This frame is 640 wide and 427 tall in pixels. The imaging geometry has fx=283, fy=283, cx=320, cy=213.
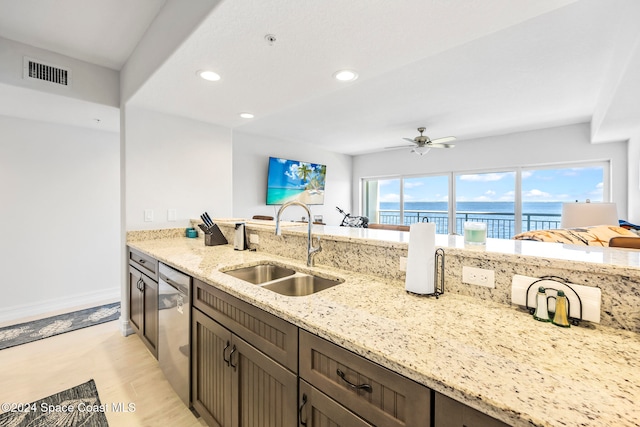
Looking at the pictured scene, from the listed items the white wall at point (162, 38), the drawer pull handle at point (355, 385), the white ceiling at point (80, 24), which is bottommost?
the drawer pull handle at point (355, 385)

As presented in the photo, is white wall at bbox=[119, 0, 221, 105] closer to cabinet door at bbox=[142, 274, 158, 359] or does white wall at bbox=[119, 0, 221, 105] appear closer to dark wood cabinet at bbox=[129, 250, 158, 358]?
dark wood cabinet at bbox=[129, 250, 158, 358]

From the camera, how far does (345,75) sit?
6.63 feet

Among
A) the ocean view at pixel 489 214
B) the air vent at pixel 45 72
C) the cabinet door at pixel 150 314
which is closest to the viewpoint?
the cabinet door at pixel 150 314

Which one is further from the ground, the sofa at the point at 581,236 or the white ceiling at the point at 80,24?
the white ceiling at the point at 80,24

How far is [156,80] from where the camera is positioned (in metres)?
2.11

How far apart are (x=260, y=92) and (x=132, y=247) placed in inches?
70.7

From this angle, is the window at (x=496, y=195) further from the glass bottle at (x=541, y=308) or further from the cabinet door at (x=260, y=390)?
the cabinet door at (x=260, y=390)

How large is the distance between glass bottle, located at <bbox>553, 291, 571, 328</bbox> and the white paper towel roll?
392 millimetres

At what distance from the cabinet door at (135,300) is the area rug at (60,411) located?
599 millimetres

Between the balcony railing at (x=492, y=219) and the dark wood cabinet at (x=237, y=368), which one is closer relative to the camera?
the dark wood cabinet at (x=237, y=368)

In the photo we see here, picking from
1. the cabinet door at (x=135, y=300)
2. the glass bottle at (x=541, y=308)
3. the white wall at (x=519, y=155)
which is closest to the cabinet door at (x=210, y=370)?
the cabinet door at (x=135, y=300)

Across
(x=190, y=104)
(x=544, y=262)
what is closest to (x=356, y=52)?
(x=544, y=262)

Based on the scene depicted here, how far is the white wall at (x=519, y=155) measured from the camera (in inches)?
164

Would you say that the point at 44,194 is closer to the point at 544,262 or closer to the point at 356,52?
the point at 356,52
